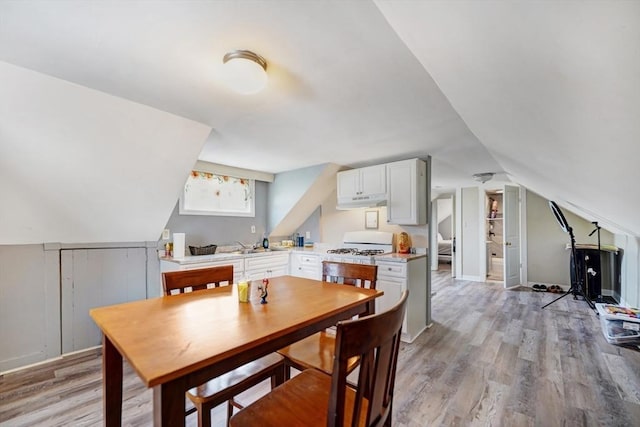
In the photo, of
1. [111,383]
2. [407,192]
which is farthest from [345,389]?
[407,192]

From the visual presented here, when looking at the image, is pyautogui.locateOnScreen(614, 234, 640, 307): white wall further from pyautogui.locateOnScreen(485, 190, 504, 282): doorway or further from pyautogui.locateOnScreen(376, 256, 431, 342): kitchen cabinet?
pyautogui.locateOnScreen(376, 256, 431, 342): kitchen cabinet

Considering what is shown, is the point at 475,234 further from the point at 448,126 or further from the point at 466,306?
the point at 448,126

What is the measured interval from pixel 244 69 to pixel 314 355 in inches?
63.7

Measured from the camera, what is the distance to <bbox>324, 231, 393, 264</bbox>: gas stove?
3.48 metres

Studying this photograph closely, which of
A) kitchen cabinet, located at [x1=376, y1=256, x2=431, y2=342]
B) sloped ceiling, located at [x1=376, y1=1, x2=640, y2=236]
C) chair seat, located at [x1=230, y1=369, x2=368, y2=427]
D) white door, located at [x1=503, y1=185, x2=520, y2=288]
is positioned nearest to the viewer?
sloped ceiling, located at [x1=376, y1=1, x2=640, y2=236]

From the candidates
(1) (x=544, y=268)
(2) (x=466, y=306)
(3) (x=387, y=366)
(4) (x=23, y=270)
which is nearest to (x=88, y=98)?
(4) (x=23, y=270)

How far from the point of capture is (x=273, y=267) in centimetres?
408

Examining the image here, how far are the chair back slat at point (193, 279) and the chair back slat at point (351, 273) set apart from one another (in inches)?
30.0

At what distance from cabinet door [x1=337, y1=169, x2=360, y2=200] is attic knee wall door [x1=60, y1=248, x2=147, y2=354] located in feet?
8.68

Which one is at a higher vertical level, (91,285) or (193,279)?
(193,279)

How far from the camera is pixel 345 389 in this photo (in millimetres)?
814

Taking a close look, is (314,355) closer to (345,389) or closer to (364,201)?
(345,389)

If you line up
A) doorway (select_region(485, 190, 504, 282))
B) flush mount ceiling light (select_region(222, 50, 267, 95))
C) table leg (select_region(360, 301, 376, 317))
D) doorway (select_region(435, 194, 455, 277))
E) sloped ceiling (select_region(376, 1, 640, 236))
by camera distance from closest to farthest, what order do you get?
1. sloped ceiling (select_region(376, 1, 640, 236))
2. flush mount ceiling light (select_region(222, 50, 267, 95))
3. table leg (select_region(360, 301, 376, 317))
4. doorway (select_region(485, 190, 504, 282))
5. doorway (select_region(435, 194, 455, 277))

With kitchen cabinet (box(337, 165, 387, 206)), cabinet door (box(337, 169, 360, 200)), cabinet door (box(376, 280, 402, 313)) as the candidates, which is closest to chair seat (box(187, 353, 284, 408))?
cabinet door (box(376, 280, 402, 313))
